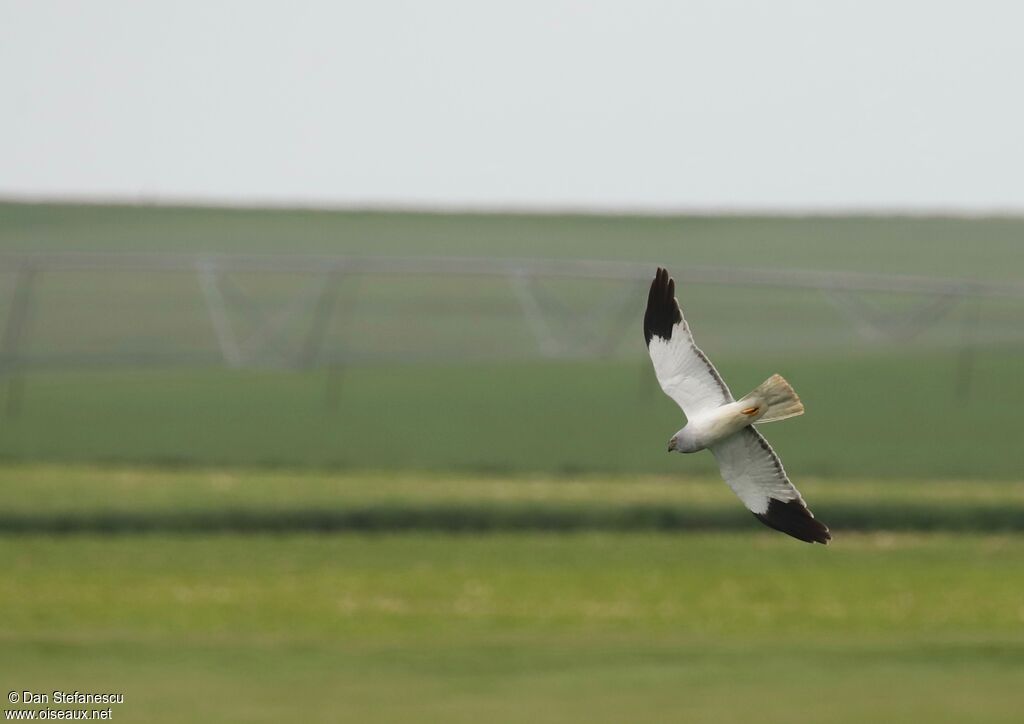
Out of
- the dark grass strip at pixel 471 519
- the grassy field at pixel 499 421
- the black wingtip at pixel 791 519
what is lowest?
the dark grass strip at pixel 471 519

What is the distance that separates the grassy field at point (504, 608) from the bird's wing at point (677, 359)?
64.5 ft

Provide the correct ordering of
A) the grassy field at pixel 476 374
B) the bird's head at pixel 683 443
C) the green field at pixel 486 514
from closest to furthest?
the bird's head at pixel 683 443 → the green field at pixel 486 514 → the grassy field at pixel 476 374

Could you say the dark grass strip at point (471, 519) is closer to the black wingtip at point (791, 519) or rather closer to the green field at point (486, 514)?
the green field at point (486, 514)

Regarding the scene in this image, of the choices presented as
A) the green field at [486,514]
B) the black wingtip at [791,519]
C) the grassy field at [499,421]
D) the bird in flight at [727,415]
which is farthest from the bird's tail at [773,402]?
the grassy field at [499,421]

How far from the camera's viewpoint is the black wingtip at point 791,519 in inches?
181

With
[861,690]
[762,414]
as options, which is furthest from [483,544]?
[762,414]

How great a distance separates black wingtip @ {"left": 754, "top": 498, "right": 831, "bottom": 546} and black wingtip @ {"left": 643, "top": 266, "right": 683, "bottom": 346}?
482 millimetres

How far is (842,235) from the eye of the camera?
67.1m

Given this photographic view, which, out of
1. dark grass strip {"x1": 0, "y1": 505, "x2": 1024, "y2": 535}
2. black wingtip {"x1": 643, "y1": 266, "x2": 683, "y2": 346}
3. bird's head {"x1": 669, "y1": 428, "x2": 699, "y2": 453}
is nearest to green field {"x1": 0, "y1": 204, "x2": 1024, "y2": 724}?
dark grass strip {"x1": 0, "y1": 505, "x2": 1024, "y2": 535}

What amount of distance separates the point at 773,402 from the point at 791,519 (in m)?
0.74

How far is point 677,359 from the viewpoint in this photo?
4.55m

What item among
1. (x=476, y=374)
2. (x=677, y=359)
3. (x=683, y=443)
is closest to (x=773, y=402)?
(x=683, y=443)

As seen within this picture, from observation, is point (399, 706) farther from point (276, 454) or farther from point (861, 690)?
point (276, 454)

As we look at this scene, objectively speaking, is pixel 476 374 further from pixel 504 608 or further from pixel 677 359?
pixel 677 359
